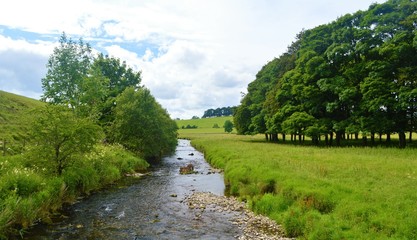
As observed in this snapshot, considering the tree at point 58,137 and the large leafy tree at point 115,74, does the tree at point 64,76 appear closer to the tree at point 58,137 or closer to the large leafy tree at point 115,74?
the large leafy tree at point 115,74

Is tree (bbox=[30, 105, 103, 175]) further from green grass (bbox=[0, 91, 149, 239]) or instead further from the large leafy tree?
the large leafy tree

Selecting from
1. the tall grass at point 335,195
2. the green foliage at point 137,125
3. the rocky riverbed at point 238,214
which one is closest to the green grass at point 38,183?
the rocky riverbed at point 238,214

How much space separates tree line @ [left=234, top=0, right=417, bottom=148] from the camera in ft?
123

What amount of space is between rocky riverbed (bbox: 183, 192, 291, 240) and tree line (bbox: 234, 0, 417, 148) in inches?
1008

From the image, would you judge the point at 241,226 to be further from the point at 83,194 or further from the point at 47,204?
the point at 83,194

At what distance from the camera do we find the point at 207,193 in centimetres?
2525

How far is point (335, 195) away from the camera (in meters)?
16.4

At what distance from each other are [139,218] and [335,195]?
37.5 feet

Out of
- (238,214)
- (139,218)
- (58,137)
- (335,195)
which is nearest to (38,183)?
(58,137)

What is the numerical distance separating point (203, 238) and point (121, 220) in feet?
18.7

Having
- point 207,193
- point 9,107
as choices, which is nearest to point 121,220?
point 207,193

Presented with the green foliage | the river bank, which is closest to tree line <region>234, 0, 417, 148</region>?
the green foliage

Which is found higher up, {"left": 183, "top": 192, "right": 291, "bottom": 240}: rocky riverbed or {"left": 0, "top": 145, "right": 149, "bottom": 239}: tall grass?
{"left": 0, "top": 145, "right": 149, "bottom": 239}: tall grass

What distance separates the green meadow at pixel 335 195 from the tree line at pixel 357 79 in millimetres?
12118
